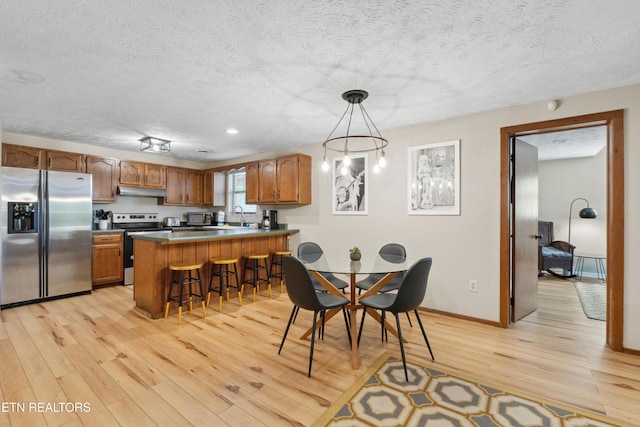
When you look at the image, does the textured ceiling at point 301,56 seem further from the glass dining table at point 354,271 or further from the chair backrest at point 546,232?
the chair backrest at point 546,232

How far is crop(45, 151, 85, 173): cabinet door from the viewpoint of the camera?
4395mm

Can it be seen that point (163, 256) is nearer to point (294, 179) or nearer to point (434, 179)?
point (294, 179)

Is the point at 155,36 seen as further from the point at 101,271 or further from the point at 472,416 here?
the point at 101,271

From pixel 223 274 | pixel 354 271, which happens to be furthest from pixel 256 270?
pixel 354 271

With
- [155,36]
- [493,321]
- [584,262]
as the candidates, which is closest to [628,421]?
[493,321]

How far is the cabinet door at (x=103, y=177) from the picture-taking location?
4.83 meters

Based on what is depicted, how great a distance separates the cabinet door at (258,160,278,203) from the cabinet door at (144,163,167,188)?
204 cm

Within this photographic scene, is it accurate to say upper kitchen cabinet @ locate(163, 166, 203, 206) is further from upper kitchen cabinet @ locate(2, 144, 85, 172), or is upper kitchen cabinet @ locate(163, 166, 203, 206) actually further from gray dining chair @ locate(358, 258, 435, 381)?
gray dining chair @ locate(358, 258, 435, 381)

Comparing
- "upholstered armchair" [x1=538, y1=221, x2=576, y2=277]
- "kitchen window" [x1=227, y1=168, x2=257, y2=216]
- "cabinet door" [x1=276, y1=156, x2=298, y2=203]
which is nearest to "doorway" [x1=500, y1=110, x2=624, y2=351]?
"upholstered armchair" [x1=538, y1=221, x2=576, y2=277]

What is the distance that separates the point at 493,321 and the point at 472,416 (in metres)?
1.72

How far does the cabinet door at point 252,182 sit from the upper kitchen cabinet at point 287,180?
6.4 inches

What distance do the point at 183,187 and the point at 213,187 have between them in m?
0.58

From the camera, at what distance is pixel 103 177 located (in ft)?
16.2

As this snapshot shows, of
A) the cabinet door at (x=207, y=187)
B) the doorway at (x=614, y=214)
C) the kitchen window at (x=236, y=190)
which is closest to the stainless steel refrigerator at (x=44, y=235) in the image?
the cabinet door at (x=207, y=187)
